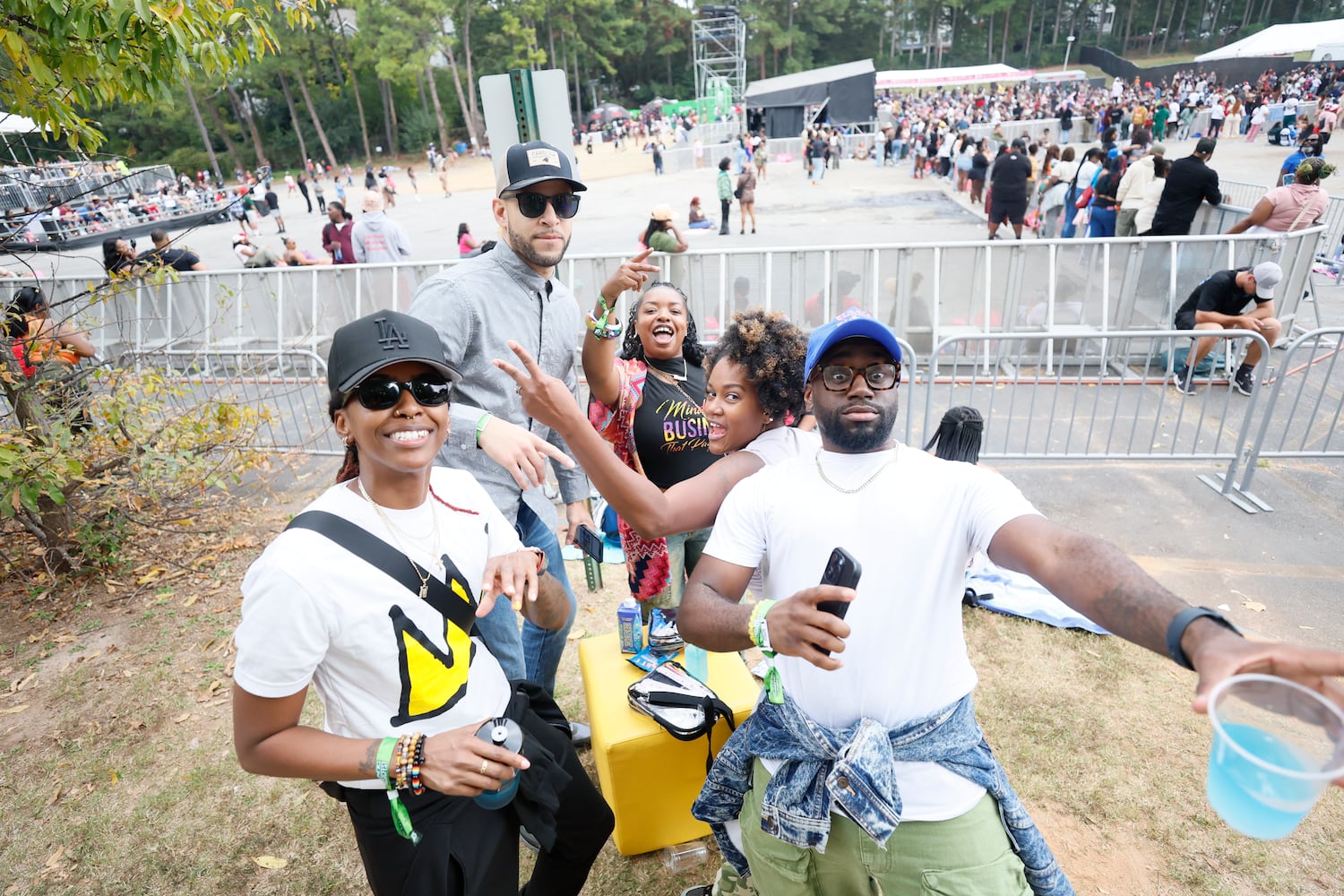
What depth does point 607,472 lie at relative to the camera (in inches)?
85.6

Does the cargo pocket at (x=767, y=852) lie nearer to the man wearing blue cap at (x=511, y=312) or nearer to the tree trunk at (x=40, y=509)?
the man wearing blue cap at (x=511, y=312)

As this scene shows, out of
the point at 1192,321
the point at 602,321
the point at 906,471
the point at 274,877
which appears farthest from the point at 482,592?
the point at 1192,321

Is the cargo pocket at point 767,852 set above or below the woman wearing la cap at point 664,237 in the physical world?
below

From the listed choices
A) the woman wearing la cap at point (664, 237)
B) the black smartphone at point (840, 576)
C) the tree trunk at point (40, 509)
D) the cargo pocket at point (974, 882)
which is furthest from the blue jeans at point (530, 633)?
the woman wearing la cap at point (664, 237)

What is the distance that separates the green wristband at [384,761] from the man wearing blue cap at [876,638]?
797 millimetres

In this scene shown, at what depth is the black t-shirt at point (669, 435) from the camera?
3.49 m

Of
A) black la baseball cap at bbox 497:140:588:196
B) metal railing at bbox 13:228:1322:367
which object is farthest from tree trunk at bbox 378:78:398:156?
black la baseball cap at bbox 497:140:588:196

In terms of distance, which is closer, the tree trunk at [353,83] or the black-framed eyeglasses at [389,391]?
the black-framed eyeglasses at [389,391]

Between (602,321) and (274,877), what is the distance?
288 cm

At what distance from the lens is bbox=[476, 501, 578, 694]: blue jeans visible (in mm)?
2822

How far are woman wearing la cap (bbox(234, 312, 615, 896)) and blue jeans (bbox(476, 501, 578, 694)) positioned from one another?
1.99 feet

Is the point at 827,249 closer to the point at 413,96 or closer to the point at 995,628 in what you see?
the point at 995,628

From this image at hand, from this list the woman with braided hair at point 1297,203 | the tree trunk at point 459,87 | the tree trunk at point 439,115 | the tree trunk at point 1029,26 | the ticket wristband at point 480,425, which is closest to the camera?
the ticket wristband at point 480,425

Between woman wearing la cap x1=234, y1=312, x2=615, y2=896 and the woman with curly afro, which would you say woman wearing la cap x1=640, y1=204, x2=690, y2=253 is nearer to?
the woman with curly afro
